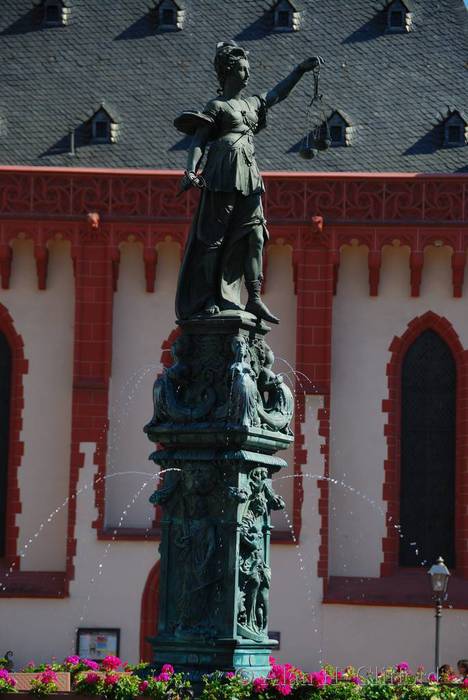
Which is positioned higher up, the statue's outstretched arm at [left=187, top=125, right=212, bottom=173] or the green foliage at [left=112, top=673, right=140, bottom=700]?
the statue's outstretched arm at [left=187, top=125, right=212, bottom=173]

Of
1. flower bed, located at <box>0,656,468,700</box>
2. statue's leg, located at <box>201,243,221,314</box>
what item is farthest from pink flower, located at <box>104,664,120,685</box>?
statue's leg, located at <box>201,243,221,314</box>

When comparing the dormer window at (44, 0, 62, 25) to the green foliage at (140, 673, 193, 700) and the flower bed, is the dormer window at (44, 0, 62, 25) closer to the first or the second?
the flower bed

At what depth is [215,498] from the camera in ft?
48.2

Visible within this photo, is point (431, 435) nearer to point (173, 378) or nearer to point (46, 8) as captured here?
point (46, 8)

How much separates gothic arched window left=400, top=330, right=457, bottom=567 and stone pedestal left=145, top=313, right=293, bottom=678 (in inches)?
928

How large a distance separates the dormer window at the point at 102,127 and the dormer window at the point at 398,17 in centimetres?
684

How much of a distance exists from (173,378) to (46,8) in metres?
29.6

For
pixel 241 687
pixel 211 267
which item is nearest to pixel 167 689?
pixel 241 687

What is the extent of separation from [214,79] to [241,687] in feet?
95.2

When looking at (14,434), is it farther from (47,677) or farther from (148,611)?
(47,677)

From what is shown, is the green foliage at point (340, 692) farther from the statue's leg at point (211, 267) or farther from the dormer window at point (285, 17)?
the dormer window at point (285, 17)

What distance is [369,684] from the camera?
13.8m

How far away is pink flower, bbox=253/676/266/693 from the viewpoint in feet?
44.2

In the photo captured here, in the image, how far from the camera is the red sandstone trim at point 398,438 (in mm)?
37969
